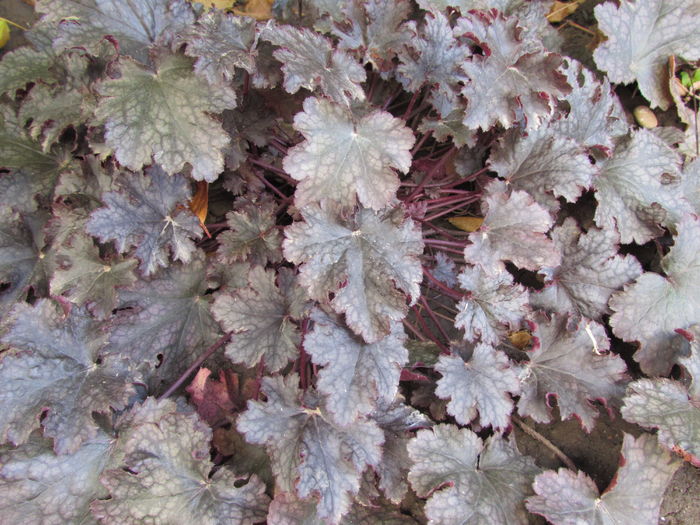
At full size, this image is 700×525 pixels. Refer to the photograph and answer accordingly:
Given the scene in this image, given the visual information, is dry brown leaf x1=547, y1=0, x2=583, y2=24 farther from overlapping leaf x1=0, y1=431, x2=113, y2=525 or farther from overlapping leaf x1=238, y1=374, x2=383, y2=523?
overlapping leaf x1=0, y1=431, x2=113, y2=525

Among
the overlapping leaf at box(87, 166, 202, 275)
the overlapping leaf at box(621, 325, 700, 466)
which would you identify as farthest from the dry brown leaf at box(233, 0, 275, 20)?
the overlapping leaf at box(621, 325, 700, 466)

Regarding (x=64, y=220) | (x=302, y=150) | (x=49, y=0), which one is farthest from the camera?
(x=64, y=220)

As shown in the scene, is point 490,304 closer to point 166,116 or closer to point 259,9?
point 166,116

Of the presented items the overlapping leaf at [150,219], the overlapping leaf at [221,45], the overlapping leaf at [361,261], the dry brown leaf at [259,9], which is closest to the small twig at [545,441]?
the overlapping leaf at [361,261]

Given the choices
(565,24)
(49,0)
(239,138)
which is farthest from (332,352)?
(565,24)

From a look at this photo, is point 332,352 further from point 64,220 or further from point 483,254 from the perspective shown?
point 64,220

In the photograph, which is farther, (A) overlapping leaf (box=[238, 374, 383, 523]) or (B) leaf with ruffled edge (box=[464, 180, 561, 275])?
(B) leaf with ruffled edge (box=[464, 180, 561, 275])
